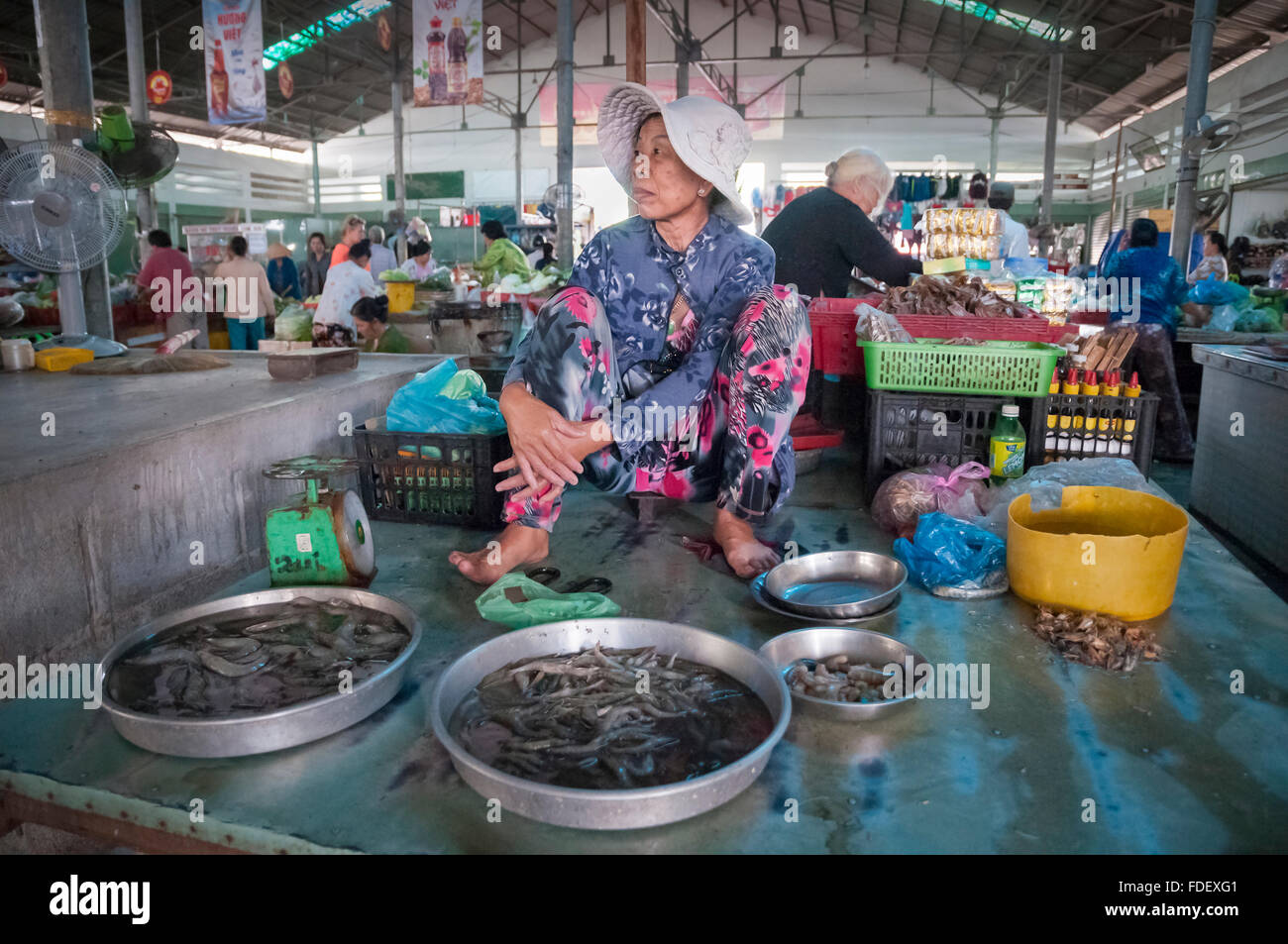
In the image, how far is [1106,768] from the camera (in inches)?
58.2

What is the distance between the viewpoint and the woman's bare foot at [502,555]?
2334mm

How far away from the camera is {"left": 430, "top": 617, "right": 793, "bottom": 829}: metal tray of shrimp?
126cm

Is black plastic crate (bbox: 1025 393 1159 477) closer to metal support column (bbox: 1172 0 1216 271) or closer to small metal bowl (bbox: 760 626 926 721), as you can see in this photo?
small metal bowl (bbox: 760 626 926 721)

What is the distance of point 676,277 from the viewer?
257 centimetres

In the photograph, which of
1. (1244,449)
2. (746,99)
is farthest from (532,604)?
(746,99)

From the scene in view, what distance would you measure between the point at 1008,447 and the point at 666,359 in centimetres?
123

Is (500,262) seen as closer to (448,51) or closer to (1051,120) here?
(448,51)

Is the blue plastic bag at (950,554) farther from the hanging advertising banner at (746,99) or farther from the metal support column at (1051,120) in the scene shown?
the hanging advertising banner at (746,99)

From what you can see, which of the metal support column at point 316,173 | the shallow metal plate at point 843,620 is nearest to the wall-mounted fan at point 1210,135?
the shallow metal plate at point 843,620

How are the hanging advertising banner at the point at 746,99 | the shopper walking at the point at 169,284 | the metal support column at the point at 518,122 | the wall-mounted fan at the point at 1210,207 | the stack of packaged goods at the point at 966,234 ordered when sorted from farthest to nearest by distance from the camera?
the metal support column at the point at 518,122
the hanging advertising banner at the point at 746,99
the wall-mounted fan at the point at 1210,207
the shopper walking at the point at 169,284
the stack of packaged goods at the point at 966,234

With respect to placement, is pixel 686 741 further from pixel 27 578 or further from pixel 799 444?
pixel 799 444

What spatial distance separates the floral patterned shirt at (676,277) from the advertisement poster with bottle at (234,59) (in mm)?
9194

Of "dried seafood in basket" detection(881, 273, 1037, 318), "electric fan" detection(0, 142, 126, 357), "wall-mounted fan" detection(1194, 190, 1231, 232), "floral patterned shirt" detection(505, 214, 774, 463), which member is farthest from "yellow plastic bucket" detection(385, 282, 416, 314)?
"wall-mounted fan" detection(1194, 190, 1231, 232)

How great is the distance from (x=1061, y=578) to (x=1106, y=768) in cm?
70
